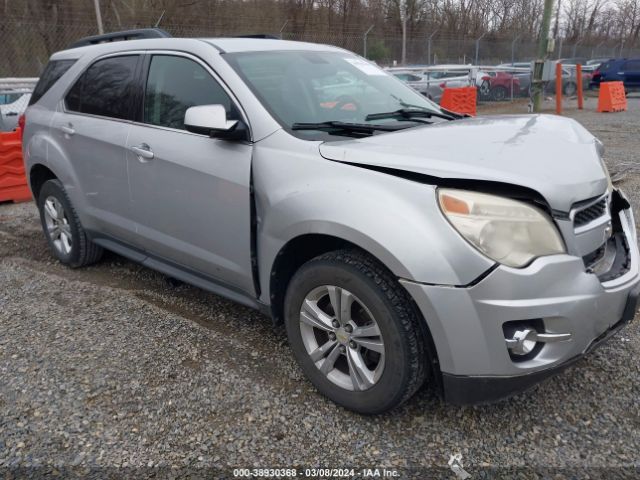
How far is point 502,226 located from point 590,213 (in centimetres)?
55

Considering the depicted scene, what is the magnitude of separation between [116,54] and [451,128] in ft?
8.06

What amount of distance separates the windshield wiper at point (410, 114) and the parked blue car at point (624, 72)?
80.0ft

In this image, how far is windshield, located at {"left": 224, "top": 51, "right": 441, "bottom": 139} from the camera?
294 centimetres

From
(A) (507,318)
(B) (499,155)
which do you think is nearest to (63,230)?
(B) (499,155)

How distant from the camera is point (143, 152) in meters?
3.33

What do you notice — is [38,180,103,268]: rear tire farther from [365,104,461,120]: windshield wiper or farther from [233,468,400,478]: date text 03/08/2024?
[233,468,400,478]: date text 03/08/2024

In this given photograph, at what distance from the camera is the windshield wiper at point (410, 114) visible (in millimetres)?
3170

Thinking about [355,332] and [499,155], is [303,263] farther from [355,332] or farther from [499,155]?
[499,155]

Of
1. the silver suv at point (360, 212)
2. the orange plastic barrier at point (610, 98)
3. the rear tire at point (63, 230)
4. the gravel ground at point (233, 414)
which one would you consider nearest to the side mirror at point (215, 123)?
the silver suv at point (360, 212)

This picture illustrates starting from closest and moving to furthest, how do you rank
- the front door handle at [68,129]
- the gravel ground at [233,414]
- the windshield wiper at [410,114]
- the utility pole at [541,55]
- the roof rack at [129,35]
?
the gravel ground at [233,414]
the windshield wiper at [410,114]
the roof rack at [129,35]
the front door handle at [68,129]
the utility pole at [541,55]

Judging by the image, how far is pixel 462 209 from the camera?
2.13 m

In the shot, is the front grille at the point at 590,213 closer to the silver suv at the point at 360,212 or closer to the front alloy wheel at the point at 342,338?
the silver suv at the point at 360,212

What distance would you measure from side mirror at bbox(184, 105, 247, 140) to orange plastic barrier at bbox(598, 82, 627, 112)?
17499 mm

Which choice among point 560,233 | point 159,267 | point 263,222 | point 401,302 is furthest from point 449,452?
point 159,267
